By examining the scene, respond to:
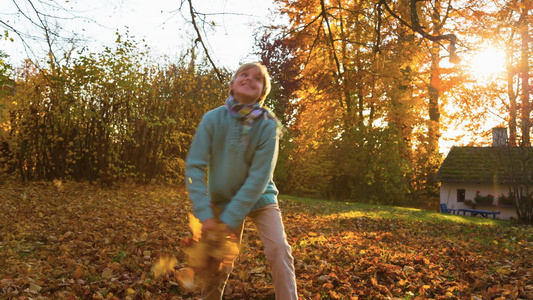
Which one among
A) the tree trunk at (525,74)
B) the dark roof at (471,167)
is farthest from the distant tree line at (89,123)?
the dark roof at (471,167)

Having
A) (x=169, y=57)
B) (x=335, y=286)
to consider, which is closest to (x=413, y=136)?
(x=169, y=57)

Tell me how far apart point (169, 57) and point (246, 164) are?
470 inches

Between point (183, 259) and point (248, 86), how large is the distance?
2.86 meters

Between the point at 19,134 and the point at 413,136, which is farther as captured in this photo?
the point at 413,136

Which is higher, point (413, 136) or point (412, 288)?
point (413, 136)

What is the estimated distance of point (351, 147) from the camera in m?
19.3

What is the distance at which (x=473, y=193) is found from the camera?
23.0 m

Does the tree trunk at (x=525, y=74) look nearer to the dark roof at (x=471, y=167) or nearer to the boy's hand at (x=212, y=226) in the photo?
the dark roof at (x=471, y=167)

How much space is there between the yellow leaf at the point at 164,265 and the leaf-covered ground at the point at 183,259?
9 cm

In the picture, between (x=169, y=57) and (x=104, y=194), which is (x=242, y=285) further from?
(x=169, y=57)

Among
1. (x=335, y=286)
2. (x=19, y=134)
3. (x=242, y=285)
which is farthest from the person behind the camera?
(x=19, y=134)

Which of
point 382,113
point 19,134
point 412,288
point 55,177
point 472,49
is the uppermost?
point 382,113

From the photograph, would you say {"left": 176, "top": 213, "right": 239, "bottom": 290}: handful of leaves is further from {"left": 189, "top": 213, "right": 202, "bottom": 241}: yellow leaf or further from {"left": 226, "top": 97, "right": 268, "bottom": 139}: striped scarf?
{"left": 226, "top": 97, "right": 268, "bottom": 139}: striped scarf

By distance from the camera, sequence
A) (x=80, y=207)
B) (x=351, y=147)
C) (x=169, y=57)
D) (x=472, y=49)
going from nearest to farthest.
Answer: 1. (x=472, y=49)
2. (x=80, y=207)
3. (x=169, y=57)
4. (x=351, y=147)
